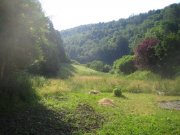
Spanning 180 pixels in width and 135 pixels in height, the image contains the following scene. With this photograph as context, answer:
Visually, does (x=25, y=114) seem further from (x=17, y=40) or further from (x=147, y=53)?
(x=147, y=53)

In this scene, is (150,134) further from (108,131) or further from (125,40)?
(125,40)

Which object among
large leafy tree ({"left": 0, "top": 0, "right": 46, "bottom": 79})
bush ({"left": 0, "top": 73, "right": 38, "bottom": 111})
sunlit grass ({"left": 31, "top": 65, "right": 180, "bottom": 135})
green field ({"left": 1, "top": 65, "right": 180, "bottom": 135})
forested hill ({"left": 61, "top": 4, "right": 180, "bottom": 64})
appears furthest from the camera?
forested hill ({"left": 61, "top": 4, "right": 180, "bottom": 64})

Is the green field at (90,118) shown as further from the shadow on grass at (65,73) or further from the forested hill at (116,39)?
the forested hill at (116,39)

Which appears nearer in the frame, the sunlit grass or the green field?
the green field

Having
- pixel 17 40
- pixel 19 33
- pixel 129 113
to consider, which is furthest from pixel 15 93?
pixel 129 113

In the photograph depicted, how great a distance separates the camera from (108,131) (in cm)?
1245

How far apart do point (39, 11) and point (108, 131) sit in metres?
8.19

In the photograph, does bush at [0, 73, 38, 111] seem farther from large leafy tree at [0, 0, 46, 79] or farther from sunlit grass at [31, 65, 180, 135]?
sunlit grass at [31, 65, 180, 135]

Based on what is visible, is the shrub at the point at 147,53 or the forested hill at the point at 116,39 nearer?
the shrub at the point at 147,53

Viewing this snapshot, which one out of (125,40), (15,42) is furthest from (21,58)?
(125,40)

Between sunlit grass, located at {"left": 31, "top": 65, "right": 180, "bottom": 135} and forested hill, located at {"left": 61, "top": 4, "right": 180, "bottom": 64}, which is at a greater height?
forested hill, located at {"left": 61, "top": 4, "right": 180, "bottom": 64}

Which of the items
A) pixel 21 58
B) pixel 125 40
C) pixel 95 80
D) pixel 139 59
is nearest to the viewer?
pixel 21 58

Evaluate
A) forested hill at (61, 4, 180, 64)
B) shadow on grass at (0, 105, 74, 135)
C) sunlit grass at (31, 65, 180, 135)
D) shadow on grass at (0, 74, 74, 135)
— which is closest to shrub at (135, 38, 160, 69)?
sunlit grass at (31, 65, 180, 135)

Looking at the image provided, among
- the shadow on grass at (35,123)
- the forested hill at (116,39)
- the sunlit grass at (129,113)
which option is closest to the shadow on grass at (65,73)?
the sunlit grass at (129,113)
